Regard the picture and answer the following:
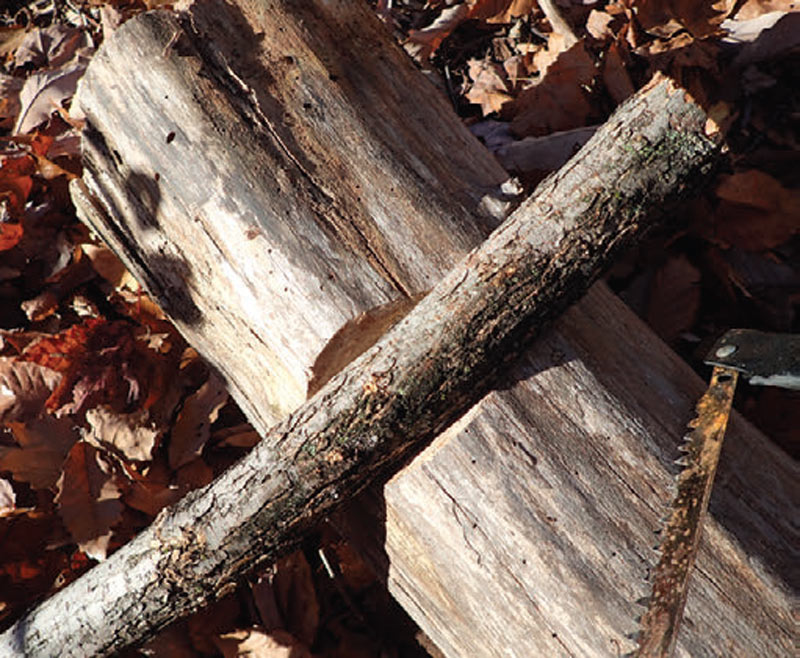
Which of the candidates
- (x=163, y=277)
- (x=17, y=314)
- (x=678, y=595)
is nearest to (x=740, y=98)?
(x=678, y=595)

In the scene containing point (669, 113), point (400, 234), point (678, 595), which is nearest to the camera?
point (678, 595)

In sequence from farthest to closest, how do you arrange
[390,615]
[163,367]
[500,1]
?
[500,1], [163,367], [390,615]

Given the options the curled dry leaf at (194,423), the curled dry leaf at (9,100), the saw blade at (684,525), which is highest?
the curled dry leaf at (9,100)

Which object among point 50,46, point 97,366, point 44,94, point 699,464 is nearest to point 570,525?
point 699,464

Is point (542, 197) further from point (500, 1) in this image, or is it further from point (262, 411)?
point (500, 1)

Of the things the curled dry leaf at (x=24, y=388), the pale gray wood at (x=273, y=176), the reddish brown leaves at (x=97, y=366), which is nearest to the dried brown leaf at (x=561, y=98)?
the pale gray wood at (x=273, y=176)

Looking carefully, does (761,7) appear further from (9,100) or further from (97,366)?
(9,100)

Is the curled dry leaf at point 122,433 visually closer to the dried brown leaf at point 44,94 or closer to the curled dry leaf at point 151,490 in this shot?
the curled dry leaf at point 151,490
